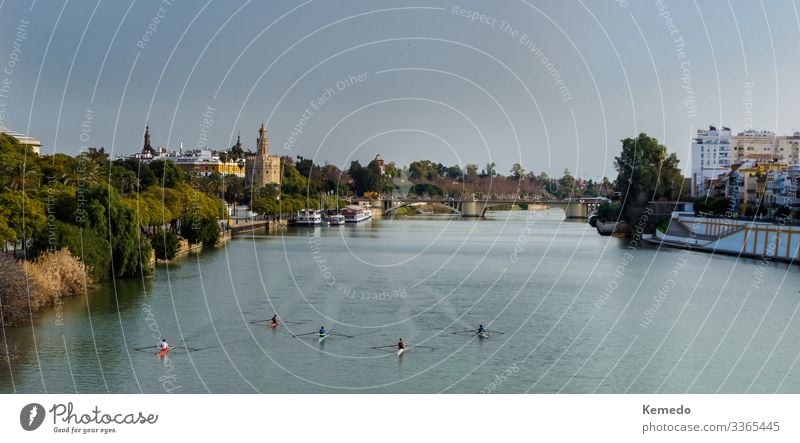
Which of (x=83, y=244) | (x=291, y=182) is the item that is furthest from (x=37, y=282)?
(x=291, y=182)

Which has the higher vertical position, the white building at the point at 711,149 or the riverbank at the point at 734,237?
the white building at the point at 711,149

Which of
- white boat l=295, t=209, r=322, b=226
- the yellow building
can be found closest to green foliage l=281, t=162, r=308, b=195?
the yellow building

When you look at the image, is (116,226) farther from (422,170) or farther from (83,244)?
(422,170)

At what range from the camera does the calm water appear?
18.6 meters

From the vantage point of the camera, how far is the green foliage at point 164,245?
1506 inches

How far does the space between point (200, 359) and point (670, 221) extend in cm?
4578

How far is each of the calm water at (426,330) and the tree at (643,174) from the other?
23.8 meters

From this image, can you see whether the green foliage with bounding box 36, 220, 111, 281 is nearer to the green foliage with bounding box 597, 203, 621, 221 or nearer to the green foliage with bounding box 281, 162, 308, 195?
the green foliage with bounding box 597, 203, 621, 221

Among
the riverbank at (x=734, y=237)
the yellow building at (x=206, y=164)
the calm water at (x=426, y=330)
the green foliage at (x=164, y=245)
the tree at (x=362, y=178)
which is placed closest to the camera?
the calm water at (x=426, y=330)

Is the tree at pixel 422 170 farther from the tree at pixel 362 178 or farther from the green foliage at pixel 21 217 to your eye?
the green foliage at pixel 21 217

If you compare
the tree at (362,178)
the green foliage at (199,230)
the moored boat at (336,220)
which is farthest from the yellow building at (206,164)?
the green foliage at (199,230)

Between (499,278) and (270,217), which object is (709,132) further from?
(499,278)

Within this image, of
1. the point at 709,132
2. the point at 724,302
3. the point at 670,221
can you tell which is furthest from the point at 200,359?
the point at 709,132

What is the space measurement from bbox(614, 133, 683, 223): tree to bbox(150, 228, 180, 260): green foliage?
35.0 meters
